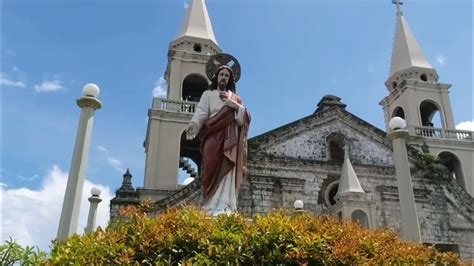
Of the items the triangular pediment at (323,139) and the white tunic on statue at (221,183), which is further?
the triangular pediment at (323,139)

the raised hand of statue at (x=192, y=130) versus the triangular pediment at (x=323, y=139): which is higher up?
the triangular pediment at (x=323, y=139)

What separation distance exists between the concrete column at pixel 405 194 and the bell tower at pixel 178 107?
9316mm

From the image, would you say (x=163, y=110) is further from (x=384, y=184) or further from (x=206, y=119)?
(x=206, y=119)

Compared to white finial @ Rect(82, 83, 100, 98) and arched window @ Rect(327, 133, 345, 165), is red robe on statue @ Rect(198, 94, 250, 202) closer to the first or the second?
white finial @ Rect(82, 83, 100, 98)

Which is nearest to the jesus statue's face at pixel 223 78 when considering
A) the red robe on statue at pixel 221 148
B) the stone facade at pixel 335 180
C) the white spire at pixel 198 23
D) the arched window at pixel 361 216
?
the red robe on statue at pixel 221 148

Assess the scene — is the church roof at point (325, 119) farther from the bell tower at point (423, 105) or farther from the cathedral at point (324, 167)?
the bell tower at point (423, 105)

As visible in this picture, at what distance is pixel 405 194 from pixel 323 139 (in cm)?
1164

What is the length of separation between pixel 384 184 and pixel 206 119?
45.1ft

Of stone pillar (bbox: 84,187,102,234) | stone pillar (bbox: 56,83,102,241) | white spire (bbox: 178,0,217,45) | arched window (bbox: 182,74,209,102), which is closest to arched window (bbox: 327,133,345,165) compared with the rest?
arched window (bbox: 182,74,209,102)

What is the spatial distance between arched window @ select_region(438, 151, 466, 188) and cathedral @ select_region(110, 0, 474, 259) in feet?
0.19

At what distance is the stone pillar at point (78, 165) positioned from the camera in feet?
22.5

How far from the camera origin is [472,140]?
22031 mm

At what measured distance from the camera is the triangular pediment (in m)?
18.5

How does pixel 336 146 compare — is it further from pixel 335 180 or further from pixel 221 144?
pixel 221 144
